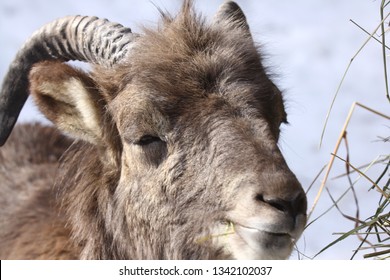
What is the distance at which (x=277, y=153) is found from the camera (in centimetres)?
584

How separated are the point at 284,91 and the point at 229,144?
5.37 ft

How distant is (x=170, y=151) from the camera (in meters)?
6.20

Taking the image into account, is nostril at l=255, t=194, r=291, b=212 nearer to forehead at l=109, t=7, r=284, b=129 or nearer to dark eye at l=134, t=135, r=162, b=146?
forehead at l=109, t=7, r=284, b=129

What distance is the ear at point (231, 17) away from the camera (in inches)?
295

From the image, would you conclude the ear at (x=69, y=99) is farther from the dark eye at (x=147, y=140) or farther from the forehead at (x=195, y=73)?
the dark eye at (x=147, y=140)

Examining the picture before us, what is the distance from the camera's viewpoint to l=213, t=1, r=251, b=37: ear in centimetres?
749

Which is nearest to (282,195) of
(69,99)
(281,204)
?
(281,204)

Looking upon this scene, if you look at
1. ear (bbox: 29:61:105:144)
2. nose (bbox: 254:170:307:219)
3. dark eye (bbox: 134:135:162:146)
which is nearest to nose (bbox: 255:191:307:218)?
nose (bbox: 254:170:307:219)

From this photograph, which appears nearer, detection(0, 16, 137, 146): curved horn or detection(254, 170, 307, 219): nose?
detection(254, 170, 307, 219): nose

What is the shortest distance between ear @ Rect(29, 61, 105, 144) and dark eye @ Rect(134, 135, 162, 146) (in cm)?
60

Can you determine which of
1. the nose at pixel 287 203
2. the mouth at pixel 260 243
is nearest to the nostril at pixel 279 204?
the nose at pixel 287 203

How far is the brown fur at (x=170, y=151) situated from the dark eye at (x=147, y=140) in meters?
0.01

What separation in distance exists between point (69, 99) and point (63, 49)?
0.97 meters
